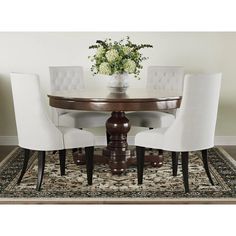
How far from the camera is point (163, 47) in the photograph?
6.21 m

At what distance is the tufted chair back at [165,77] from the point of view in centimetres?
580

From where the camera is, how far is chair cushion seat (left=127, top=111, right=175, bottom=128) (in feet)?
16.6

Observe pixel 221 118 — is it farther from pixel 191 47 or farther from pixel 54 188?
pixel 54 188

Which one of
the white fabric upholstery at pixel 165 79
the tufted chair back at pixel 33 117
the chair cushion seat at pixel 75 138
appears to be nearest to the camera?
the tufted chair back at pixel 33 117

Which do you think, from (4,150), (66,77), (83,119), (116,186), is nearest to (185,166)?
(116,186)

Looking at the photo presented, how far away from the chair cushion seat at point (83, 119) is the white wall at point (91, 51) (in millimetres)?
1038

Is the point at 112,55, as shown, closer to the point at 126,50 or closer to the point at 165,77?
the point at 126,50

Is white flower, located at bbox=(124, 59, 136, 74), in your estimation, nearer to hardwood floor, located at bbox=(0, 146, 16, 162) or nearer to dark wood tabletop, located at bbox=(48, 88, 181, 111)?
dark wood tabletop, located at bbox=(48, 88, 181, 111)

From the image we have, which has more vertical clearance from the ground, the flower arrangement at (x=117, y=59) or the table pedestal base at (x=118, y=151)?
the flower arrangement at (x=117, y=59)

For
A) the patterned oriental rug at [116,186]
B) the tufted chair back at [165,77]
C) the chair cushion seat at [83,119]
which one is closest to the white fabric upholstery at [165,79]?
the tufted chair back at [165,77]

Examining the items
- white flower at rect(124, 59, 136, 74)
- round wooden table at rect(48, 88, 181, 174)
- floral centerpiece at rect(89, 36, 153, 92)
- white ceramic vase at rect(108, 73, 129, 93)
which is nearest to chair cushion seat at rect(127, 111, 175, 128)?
round wooden table at rect(48, 88, 181, 174)

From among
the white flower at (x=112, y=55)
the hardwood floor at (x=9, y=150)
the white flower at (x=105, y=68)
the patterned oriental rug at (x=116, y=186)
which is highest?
the white flower at (x=112, y=55)

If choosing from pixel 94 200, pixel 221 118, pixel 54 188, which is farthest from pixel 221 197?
pixel 221 118

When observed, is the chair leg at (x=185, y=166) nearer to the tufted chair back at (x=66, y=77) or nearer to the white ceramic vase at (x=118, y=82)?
the white ceramic vase at (x=118, y=82)
